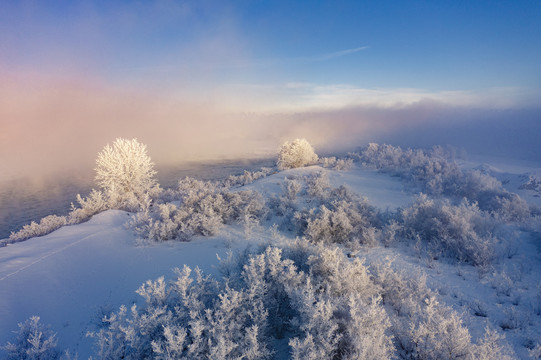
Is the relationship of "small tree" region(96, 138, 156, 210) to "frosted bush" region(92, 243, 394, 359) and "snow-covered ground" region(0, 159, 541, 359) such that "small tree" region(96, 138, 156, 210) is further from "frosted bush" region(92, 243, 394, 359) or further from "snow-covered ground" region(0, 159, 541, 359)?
→ "frosted bush" region(92, 243, 394, 359)

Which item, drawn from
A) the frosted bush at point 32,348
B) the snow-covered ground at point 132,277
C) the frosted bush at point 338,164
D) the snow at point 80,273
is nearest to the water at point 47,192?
the snow at point 80,273

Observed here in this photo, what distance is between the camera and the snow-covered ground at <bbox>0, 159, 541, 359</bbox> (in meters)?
3.52

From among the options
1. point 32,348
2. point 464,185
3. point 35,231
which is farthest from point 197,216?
point 464,185

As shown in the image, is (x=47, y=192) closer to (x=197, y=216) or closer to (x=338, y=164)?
(x=197, y=216)

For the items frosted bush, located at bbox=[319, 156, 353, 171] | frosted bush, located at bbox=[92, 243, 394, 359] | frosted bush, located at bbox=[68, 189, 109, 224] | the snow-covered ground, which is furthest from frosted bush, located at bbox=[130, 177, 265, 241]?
frosted bush, located at bbox=[319, 156, 353, 171]

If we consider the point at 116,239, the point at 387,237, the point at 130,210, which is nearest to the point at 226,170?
the point at 130,210

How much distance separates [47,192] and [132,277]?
19938mm

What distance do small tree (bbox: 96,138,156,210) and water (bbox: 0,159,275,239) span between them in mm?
3726

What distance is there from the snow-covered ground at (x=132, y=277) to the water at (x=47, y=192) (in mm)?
8921

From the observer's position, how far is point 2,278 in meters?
4.74

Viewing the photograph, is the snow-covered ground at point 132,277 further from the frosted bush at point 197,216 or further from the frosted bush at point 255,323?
the frosted bush at point 255,323

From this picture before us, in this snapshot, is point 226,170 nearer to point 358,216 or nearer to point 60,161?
point 358,216

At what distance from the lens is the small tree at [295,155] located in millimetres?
21781

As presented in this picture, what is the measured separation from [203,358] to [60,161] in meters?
43.1
